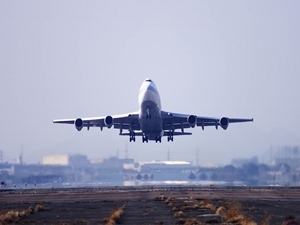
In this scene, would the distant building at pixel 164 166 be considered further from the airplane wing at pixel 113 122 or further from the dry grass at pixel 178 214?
the dry grass at pixel 178 214

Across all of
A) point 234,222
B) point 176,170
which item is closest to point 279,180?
point 176,170

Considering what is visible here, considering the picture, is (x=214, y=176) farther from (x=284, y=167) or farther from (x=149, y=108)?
(x=149, y=108)

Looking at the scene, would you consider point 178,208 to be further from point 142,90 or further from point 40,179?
point 40,179

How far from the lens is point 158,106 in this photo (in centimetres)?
6494

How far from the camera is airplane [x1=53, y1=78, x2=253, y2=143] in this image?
6388 cm

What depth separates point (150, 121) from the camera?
213 ft

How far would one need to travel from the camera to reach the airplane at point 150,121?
63.9 metres

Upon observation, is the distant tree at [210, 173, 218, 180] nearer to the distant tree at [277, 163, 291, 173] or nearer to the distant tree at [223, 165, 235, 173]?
the distant tree at [223, 165, 235, 173]

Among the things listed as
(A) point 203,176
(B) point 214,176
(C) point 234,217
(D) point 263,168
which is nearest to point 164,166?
(A) point 203,176

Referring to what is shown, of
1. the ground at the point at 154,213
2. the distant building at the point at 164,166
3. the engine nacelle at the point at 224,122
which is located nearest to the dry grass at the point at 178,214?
the ground at the point at 154,213

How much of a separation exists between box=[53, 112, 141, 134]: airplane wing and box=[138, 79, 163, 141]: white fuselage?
6.87 ft

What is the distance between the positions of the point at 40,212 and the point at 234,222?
15248 millimetres

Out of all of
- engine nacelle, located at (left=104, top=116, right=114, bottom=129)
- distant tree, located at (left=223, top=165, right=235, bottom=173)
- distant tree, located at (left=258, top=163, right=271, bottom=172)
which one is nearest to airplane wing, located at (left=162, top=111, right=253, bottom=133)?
engine nacelle, located at (left=104, top=116, right=114, bottom=129)

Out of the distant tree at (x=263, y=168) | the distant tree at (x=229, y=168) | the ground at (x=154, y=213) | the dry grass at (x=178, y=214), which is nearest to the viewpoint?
the ground at (x=154, y=213)
